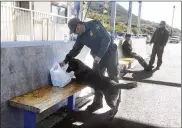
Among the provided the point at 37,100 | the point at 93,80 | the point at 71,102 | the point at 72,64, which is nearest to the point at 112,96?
the point at 93,80

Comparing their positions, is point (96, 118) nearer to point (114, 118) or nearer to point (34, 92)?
point (114, 118)

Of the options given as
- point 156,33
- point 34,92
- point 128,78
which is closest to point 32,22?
point 128,78

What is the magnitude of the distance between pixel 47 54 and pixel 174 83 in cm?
501

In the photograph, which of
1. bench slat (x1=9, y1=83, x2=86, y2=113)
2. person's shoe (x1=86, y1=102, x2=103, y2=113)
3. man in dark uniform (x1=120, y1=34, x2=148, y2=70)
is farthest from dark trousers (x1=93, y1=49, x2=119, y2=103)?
man in dark uniform (x1=120, y1=34, x2=148, y2=70)

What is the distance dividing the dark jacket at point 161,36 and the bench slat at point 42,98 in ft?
19.8

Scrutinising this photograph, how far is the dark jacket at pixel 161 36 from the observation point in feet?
28.6

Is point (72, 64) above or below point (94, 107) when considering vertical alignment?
above

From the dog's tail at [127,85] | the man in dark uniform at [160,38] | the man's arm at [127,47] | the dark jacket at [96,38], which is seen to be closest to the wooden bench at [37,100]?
the dog's tail at [127,85]

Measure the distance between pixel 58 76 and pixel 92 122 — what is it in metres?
1.05

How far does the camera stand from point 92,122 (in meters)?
3.82

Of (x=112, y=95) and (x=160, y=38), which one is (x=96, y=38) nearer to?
(x=112, y=95)

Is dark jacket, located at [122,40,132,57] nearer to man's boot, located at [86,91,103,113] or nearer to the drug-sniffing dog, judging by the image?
man's boot, located at [86,91,103,113]

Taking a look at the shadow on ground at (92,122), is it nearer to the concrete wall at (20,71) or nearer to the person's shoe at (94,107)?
the person's shoe at (94,107)

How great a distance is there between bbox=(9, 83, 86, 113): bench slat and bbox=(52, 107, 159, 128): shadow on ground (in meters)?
0.61
